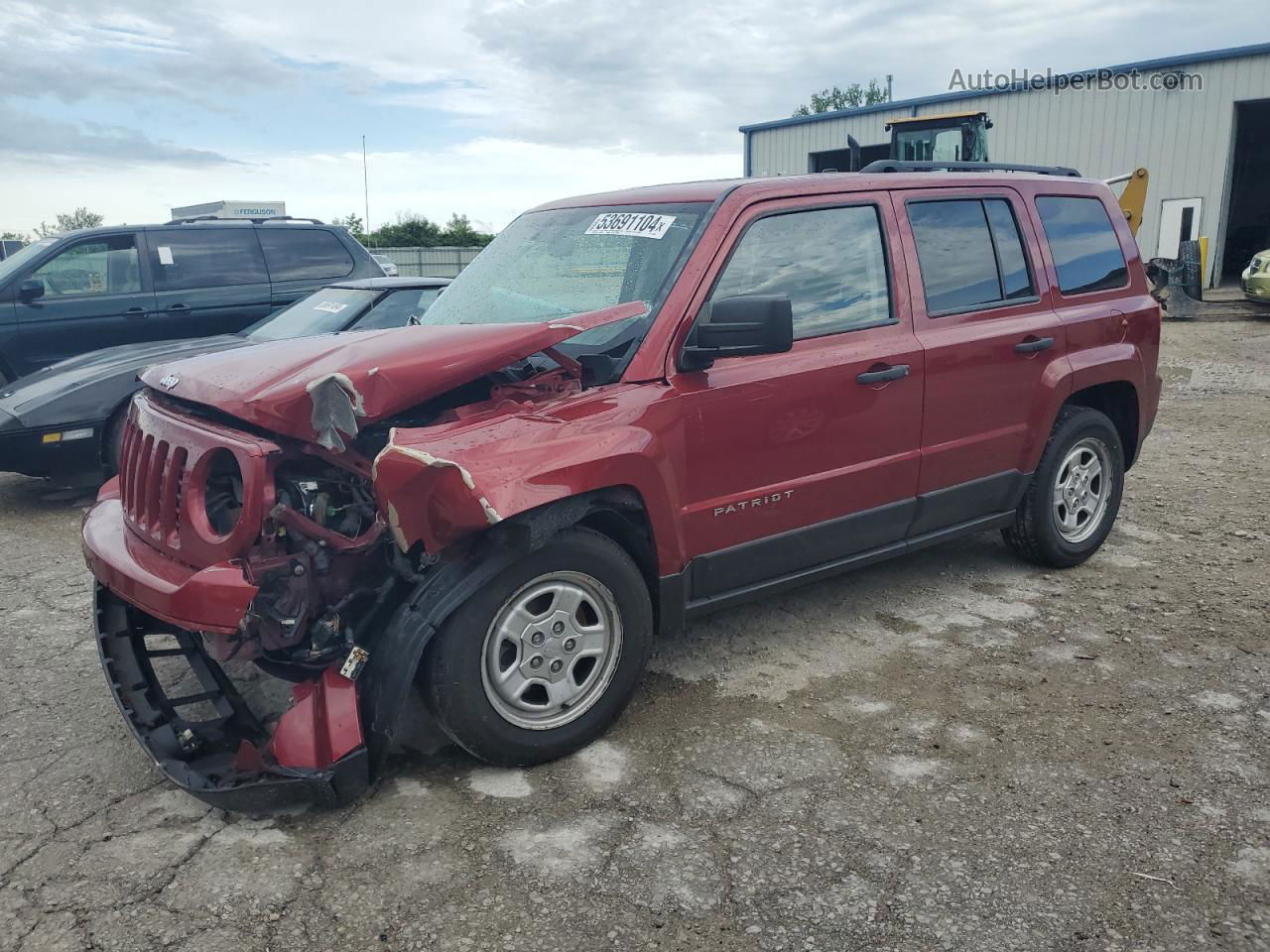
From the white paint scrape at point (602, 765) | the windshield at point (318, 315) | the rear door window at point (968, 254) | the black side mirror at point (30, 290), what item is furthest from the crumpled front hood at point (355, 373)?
the black side mirror at point (30, 290)

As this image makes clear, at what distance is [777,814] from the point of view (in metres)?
2.88

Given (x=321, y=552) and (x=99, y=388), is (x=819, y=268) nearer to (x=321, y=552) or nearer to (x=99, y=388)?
(x=321, y=552)

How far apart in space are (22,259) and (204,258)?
55.3 inches

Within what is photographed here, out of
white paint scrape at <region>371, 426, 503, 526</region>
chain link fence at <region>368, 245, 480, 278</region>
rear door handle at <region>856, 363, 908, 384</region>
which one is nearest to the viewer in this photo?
white paint scrape at <region>371, 426, 503, 526</region>

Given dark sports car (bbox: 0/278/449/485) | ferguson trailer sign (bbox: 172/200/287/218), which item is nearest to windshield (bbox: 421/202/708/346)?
dark sports car (bbox: 0/278/449/485)

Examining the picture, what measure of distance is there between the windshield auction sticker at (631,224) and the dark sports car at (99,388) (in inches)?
93.9

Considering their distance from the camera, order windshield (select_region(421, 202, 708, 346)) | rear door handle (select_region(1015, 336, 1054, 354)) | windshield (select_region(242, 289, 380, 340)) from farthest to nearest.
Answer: windshield (select_region(242, 289, 380, 340)), rear door handle (select_region(1015, 336, 1054, 354)), windshield (select_region(421, 202, 708, 346))

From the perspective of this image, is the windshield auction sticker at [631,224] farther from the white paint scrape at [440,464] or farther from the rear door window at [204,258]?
the rear door window at [204,258]

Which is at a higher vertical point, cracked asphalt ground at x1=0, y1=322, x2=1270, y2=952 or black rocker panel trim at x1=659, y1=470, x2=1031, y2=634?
black rocker panel trim at x1=659, y1=470, x2=1031, y2=634

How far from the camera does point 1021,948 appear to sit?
2.32 metres

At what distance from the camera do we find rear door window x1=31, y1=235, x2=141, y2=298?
824 centimetres

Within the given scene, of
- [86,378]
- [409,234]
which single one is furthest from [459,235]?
[86,378]

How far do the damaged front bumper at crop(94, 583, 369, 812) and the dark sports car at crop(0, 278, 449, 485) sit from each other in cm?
324

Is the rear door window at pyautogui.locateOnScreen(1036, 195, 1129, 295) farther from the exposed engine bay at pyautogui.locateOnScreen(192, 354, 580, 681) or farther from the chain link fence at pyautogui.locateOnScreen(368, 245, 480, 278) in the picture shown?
the chain link fence at pyautogui.locateOnScreen(368, 245, 480, 278)
